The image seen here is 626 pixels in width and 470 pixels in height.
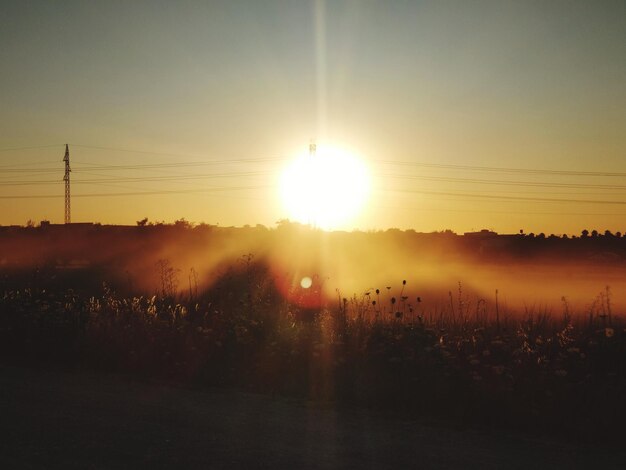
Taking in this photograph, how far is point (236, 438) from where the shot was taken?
249 inches

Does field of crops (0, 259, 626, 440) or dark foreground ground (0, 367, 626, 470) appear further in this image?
field of crops (0, 259, 626, 440)

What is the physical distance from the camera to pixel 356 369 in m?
8.78

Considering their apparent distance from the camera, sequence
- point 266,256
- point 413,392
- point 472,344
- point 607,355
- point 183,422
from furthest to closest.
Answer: point 266,256
point 472,344
point 607,355
point 413,392
point 183,422

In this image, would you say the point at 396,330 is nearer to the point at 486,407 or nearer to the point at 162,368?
the point at 486,407

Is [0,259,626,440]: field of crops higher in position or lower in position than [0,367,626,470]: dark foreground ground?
higher

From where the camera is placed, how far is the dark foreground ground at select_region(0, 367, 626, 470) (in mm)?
5730

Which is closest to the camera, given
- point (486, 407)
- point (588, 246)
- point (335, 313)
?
point (486, 407)

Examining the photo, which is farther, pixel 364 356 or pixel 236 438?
pixel 364 356

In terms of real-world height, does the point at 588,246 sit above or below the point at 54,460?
above

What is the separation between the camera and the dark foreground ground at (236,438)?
573cm

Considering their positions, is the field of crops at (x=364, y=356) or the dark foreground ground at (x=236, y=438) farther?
the field of crops at (x=364, y=356)

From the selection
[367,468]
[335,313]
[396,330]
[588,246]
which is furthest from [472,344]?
[588,246]

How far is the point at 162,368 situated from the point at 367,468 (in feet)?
16.7

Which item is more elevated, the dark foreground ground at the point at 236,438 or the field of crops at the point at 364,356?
the field of crops at the point at 364,356
